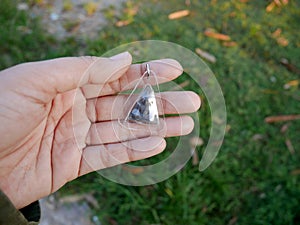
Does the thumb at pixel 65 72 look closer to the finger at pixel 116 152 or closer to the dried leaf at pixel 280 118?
the finger at pixel 116 152

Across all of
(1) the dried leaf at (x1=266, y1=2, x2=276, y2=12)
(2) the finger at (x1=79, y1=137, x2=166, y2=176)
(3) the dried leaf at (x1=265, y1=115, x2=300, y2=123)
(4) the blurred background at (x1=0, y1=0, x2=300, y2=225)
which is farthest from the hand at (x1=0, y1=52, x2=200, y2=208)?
(1) the dried leaf at (x1=266, y1=2, x2=276, y2=12)

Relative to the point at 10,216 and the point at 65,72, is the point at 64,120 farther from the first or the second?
the point at 10,216

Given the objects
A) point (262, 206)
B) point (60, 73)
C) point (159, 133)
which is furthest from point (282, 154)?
point (60, 73)

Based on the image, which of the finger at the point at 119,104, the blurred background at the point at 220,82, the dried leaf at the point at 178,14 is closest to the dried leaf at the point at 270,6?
the blurred background at the point at 220,82

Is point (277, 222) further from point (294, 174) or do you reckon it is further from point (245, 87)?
point (245, 87)

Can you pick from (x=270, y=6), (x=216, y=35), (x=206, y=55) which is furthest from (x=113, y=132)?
(x=270, y=6)
